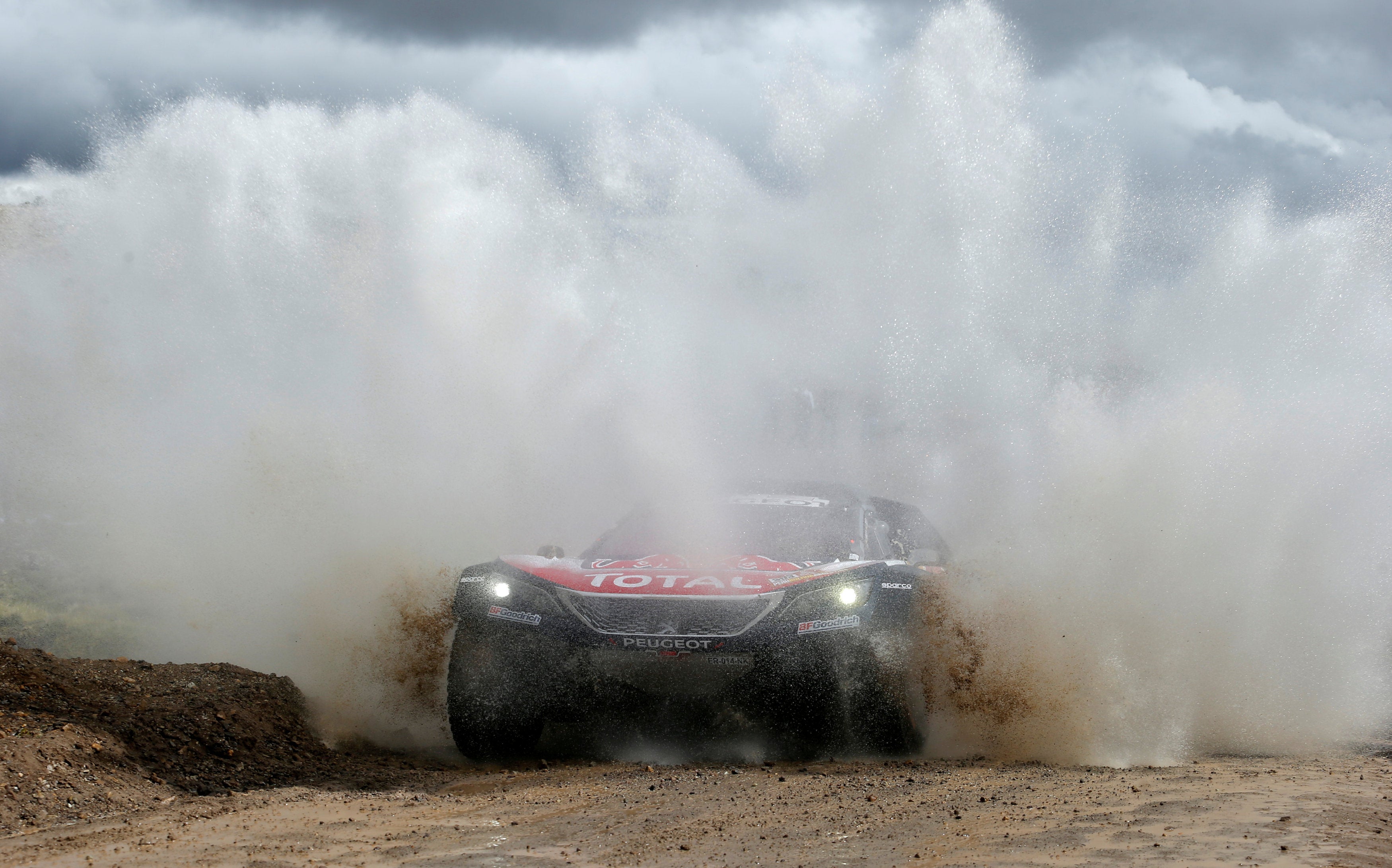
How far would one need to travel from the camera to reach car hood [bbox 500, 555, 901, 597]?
479cm

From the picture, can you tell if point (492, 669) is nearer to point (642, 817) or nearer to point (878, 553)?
point (642, 817)

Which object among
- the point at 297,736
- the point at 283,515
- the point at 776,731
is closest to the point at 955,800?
the point at 776,731

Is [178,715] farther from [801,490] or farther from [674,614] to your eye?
[801,490]

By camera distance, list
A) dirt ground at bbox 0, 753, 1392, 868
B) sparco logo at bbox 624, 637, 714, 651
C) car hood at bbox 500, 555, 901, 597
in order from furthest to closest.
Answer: car hood at bbox 500, 555, 901, 597
sparco logo at bbox 624, 637, 714, 651
dirt ground at bbox 0, 753, 1392, 868

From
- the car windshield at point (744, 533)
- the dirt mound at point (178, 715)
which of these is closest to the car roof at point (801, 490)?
the car windshield at point (744, 533)

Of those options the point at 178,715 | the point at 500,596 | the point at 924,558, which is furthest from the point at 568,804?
the point at 924,558

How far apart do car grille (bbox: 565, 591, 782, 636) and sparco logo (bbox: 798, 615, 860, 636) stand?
171 millimetres

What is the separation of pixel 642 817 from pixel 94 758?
2411 mm

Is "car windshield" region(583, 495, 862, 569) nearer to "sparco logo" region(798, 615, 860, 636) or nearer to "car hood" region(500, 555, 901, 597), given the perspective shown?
"car hood" region(500, 555, 901, 597)

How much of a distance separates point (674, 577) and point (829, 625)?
2.66ft

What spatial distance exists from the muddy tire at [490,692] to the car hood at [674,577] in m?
0.40

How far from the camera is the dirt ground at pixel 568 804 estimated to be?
125 inches

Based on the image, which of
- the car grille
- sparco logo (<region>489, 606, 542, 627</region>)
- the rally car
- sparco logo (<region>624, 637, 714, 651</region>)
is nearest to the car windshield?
the rally car

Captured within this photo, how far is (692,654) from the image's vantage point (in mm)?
4566
